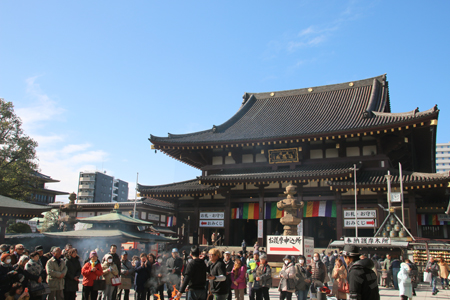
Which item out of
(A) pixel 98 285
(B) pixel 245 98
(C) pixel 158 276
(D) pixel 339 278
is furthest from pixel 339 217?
(A) pixel 98 285

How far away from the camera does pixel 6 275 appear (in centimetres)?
745

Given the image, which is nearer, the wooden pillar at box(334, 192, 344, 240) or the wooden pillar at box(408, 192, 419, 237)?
the wooden pillar at box(408, 192, 419, 237)

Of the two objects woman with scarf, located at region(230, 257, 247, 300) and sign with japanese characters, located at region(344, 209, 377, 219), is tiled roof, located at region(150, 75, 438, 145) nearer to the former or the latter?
sign with japanese characters, located at region(344, 209, 377, 219)

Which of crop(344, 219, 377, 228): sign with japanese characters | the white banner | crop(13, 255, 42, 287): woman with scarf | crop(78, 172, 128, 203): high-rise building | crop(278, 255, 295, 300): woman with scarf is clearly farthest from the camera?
crop(78, 172, 128, 203): high-rise building

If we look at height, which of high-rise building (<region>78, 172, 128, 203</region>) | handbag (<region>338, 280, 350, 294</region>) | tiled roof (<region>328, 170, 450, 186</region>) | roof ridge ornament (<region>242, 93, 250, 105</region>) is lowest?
handbag (<region>338, 280, 350, 294</region>)

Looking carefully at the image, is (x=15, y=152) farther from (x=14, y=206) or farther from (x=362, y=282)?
(x=362, y=282)

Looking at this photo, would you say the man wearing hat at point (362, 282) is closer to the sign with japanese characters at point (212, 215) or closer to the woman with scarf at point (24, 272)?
the woman with scarf at point (24, 272)

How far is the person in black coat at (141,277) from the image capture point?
10.6 meters

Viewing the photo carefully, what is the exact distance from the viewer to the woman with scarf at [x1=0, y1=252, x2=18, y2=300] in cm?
738

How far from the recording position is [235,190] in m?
25.9

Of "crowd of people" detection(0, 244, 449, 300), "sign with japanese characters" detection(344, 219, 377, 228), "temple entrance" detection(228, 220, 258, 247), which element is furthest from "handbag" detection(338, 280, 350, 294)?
"temple entrance" detection(228, 220, 258, 247)

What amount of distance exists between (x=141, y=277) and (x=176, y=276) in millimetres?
1059

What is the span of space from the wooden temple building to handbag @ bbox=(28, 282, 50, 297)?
16.2 m

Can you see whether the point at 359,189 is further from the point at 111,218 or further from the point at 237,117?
the point at 111,218
